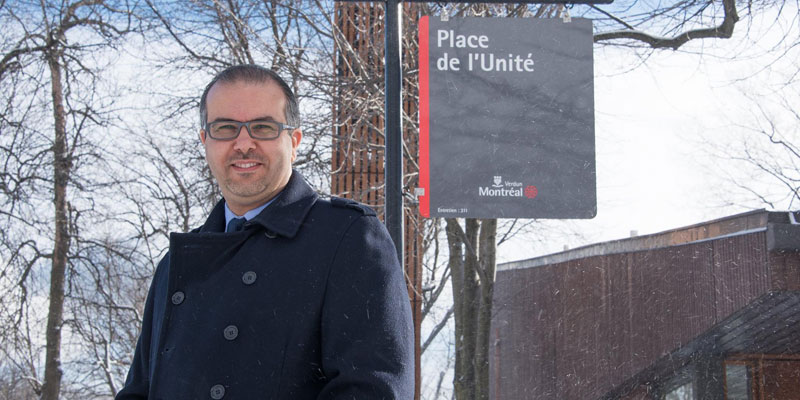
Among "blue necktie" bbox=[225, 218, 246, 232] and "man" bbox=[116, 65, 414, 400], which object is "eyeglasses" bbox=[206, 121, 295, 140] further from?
"blue necktie" bbox=[225, 218, 246, 232]

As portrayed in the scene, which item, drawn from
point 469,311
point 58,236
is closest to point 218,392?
point 469,311

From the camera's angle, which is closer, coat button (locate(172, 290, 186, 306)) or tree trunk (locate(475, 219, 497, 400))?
coat button (locate(172, 290, 186, 306))

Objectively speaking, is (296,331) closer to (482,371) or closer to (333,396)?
(333,396)

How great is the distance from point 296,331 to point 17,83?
10.1 meters

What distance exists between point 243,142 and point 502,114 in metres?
2.99

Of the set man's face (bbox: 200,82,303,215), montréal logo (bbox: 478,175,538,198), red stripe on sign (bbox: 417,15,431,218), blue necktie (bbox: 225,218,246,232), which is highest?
red stripe on sign (bbox: 417,15,431,218)

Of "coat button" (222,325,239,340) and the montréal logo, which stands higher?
the montréal logo

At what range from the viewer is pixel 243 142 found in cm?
188

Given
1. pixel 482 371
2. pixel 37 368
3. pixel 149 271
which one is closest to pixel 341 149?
pixel 482 371

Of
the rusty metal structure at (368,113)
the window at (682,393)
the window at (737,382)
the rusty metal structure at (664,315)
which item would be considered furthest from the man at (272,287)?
the window at (682,393)

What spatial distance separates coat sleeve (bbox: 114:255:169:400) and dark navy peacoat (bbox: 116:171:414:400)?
0.19 m

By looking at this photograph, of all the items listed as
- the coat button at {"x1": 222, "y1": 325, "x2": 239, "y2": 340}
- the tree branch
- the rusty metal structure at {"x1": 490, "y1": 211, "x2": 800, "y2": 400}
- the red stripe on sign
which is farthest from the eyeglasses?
the tree branch

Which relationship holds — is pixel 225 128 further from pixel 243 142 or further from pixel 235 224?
pixel 235 224

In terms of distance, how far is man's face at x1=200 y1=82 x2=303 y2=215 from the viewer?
1.88 m
